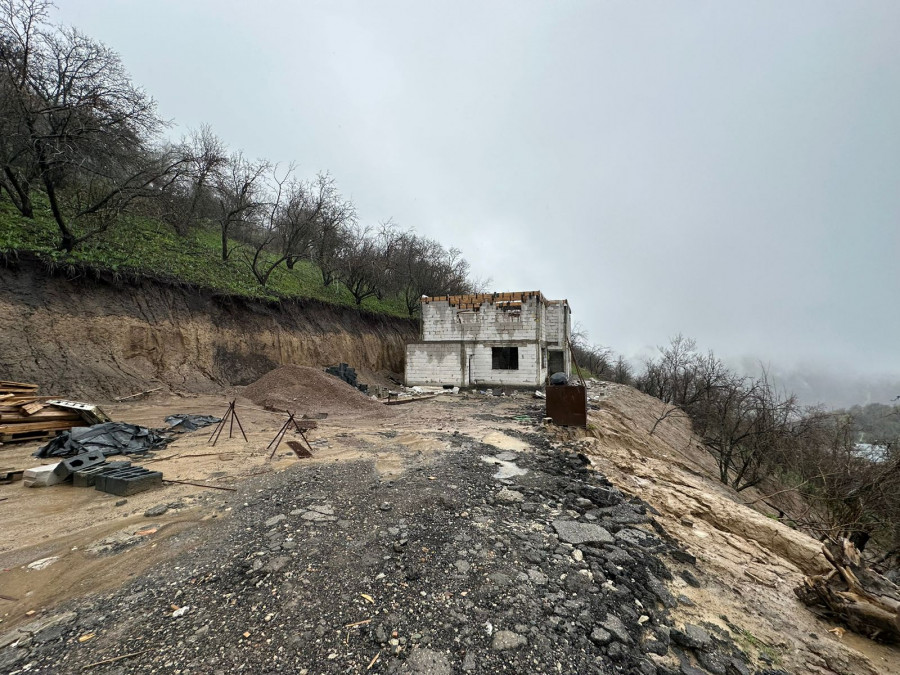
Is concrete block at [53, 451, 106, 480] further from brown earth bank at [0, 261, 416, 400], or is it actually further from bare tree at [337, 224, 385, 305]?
bare tree at [337, 224, 385, 305]

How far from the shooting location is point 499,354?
18.2 meters

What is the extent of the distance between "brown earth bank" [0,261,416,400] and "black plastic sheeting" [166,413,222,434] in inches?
128

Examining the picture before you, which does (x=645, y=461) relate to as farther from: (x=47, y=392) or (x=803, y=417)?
(x=47, y=392)

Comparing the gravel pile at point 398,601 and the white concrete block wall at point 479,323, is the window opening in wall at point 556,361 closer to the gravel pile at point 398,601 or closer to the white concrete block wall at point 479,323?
the white concrete block wall at point 479,323

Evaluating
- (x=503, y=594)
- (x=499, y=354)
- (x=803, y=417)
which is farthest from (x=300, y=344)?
(x=803, y=417)

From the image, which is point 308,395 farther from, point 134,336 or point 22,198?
point 22,198

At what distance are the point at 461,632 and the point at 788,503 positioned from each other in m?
14.4

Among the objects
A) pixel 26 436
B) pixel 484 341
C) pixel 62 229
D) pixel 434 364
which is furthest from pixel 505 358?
pixel 62 229

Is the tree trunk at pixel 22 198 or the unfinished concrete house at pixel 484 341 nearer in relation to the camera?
the tree trunk at pixel 22 198

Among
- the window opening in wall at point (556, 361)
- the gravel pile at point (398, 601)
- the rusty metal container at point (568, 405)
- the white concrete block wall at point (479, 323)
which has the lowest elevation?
the gravel pile at point (398, 601)

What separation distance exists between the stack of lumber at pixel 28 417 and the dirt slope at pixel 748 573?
10452mm

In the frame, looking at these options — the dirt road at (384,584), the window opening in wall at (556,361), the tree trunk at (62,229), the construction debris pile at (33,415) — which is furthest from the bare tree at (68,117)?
the window opening in wall at (556,361)

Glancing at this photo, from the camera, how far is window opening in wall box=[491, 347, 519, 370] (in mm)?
17719

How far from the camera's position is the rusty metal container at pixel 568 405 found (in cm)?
882
